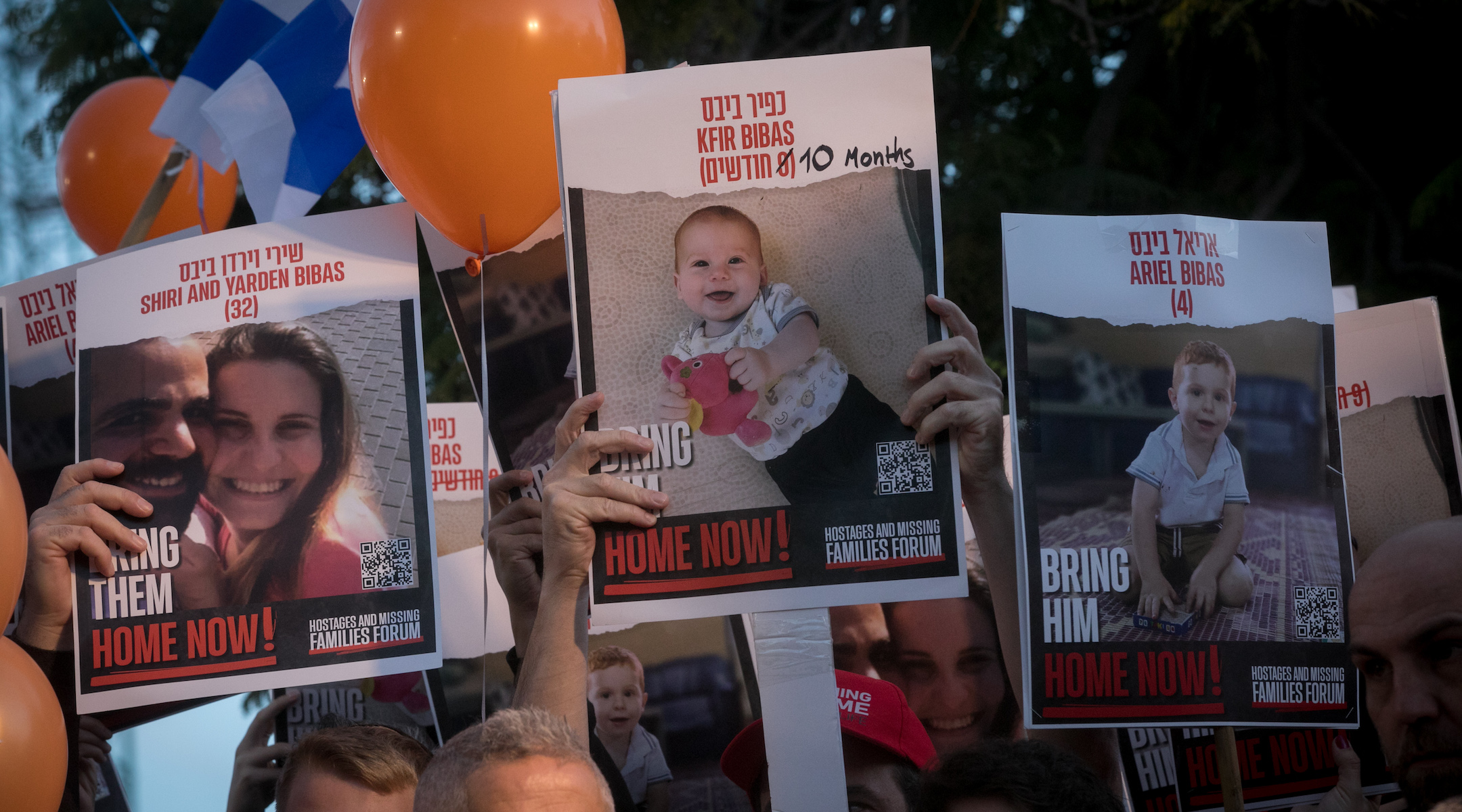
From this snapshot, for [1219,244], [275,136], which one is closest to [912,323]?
[1219,244]

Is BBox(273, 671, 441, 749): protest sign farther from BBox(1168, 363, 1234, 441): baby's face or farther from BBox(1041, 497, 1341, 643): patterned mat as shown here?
BBox(1168, 363, 1234, 441): baby's face

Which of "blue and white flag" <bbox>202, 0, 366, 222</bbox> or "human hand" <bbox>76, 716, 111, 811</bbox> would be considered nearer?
"human hand" <bbox>76, 716, 111, 811</bbox>

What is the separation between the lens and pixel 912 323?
2.00 m

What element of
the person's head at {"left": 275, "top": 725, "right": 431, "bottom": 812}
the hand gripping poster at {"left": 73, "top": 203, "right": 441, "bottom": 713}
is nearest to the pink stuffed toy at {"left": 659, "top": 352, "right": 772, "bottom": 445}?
the hand gripping poster at {"left": 73, "top": 203, "right": 441, "bottom": 713}

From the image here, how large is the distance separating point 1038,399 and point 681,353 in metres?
0.61

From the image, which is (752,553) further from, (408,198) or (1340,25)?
(1340,25)

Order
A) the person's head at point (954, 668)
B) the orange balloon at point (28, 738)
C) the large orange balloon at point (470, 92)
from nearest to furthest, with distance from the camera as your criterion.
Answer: the orange balloon at point (28, 738) < the large orange balloon at point (470, 92) < the person's head at point (954, 668)

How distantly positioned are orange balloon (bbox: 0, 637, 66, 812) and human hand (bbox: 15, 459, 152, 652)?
157mm

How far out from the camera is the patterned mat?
2.11 metres

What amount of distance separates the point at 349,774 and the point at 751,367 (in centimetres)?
101

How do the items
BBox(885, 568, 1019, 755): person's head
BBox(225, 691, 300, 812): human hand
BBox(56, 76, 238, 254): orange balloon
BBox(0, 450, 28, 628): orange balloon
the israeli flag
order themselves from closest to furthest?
BBox(0, 450, 28, 628): orange balloon → BBox(885, 568, 1019, 755): person's head → BBox(225, 691, 300, 812): human hand → the israeli flag → BBox(56, 76, 238, 254): orange balloon

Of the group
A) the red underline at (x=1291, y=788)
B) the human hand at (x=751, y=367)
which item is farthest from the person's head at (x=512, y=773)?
the red underline at (x=1291, y=788)

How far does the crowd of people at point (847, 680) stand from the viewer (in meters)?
1.96

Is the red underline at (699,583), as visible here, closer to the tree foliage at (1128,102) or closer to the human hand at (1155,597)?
the human hand at (1155,597)
